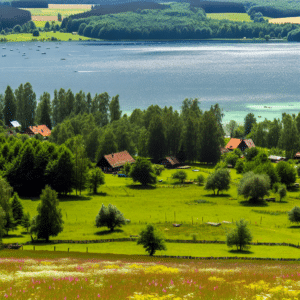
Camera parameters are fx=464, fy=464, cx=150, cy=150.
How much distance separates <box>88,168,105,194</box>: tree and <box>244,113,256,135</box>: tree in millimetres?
71915

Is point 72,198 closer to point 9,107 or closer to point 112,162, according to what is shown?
point 112,162

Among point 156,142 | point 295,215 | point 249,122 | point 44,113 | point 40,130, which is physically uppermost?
point 44,113

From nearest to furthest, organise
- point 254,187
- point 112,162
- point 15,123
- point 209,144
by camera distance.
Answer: point 254,187, point 112,162, point 209,144, point 15,123

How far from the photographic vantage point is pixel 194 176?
331ft

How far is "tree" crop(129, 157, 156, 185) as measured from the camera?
8962cm

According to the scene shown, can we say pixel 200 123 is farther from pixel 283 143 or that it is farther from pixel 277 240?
pixel 277 240

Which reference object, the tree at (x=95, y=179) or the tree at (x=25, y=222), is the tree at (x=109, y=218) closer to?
the tree at (x=25, y=222)

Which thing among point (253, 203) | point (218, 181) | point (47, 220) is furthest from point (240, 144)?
point (47, 220)

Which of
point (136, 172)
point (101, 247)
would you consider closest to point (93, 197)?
point (136, 172)

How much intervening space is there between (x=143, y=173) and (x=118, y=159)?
1842 centimetres

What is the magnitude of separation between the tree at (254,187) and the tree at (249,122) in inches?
2574

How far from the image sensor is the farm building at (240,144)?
12765cm

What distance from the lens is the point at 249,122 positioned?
144m

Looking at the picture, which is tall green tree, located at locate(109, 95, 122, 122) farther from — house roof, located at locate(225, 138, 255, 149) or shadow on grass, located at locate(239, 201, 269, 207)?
shadow on grass, located at locate(239, 201, 269, 207)
